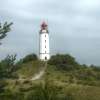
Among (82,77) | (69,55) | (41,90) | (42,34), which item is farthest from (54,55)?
(41,90)

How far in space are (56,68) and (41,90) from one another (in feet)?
283

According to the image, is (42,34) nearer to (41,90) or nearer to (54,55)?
(54,55)

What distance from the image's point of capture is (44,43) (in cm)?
13025

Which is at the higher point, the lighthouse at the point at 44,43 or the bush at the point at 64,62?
the lighthouse at the point at 44,43

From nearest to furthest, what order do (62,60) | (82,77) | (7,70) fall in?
(7,70) → (82,77) → (62,60)

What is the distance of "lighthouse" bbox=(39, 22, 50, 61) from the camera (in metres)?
127

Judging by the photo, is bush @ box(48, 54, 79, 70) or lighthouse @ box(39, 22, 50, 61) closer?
bush @ box(48, 54, 79, 70)

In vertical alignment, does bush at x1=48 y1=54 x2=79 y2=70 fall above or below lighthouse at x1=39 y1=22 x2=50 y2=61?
below

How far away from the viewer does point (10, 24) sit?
81.5 ft

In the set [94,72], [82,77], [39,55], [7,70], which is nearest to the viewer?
[7,70]

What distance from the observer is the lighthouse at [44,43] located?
12731cm

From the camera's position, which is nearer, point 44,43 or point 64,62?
point 64,62

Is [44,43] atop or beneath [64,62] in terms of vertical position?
atop

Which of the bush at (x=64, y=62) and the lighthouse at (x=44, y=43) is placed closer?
the bush at (x=64, y=62)
